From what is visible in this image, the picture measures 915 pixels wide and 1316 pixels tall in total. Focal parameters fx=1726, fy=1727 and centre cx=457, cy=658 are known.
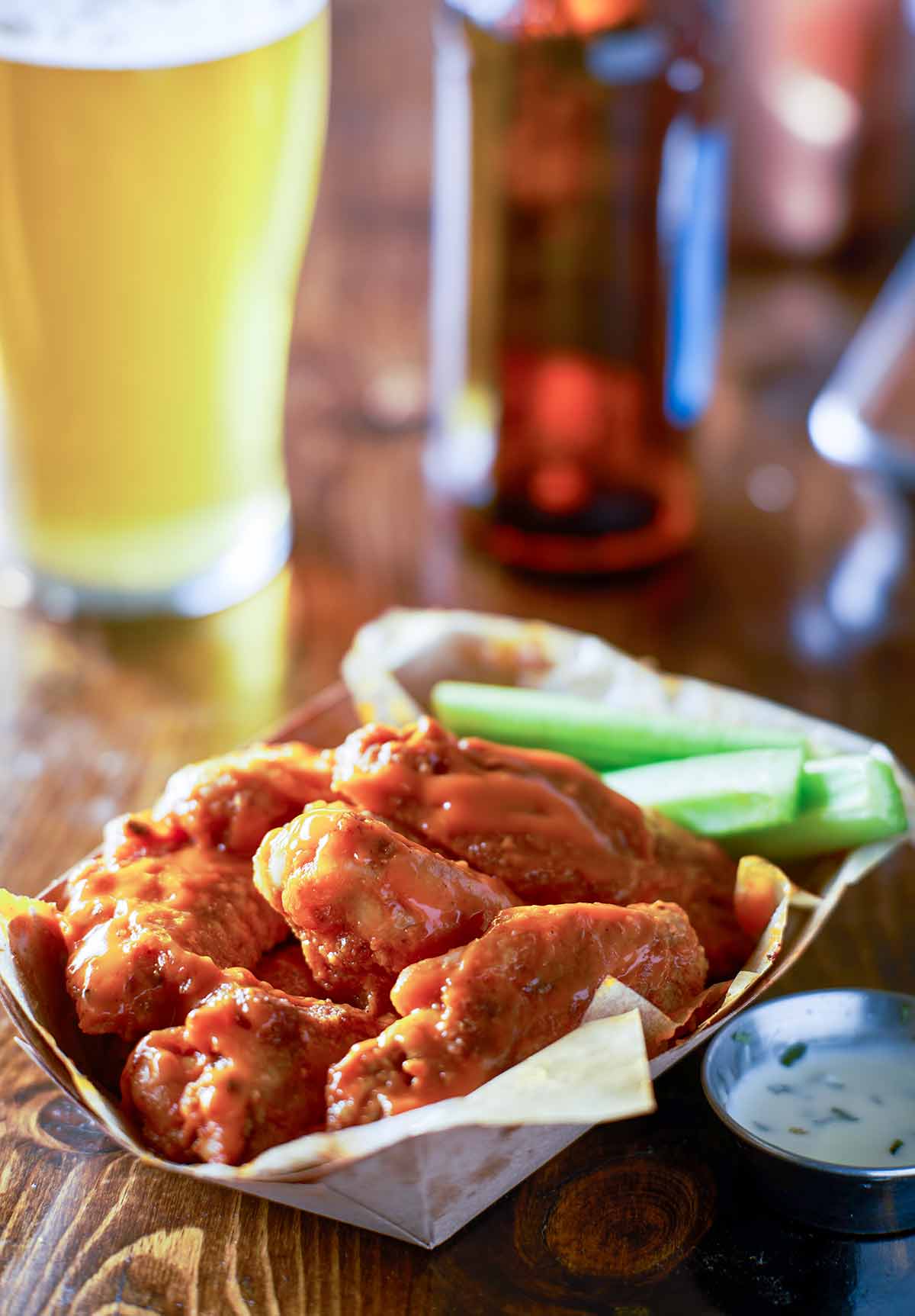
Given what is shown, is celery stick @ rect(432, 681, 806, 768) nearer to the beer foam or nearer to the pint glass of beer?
the pint glass of beer

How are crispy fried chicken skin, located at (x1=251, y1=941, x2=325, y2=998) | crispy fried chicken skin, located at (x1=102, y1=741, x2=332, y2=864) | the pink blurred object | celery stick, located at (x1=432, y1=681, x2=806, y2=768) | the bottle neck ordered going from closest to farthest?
1. crispy fried chicken skin, located at (x1=251, y1=941, x2=325, y2=998)
2. crispy fried chicken skin, located at (x1=102, y1=741, x2=332, y2=864)
3. celery stick, located at (x1=432, y1=681, x2=806, y2=768)
4. the bottle neck
5. the pink blurred object

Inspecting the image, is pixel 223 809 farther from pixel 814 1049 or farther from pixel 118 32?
pixel 118 32

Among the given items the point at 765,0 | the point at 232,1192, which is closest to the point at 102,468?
the point at 232,1192

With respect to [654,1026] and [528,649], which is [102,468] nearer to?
[528,649]

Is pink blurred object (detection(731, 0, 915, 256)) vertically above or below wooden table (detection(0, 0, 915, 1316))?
above

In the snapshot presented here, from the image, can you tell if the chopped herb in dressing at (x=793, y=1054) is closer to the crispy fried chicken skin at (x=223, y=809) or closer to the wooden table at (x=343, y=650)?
the wooden table at (x=343, y=650)

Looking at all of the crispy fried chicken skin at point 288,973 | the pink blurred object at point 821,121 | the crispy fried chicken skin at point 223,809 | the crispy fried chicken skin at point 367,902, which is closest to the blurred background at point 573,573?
the pink blurred object at point 821,121

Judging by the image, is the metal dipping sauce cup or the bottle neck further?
the bottle neck

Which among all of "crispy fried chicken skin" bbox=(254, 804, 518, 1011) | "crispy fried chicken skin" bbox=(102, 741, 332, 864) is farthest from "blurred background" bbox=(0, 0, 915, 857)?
"crispy fried chicken skin" bbox=(254, 804, 518, 1011)
